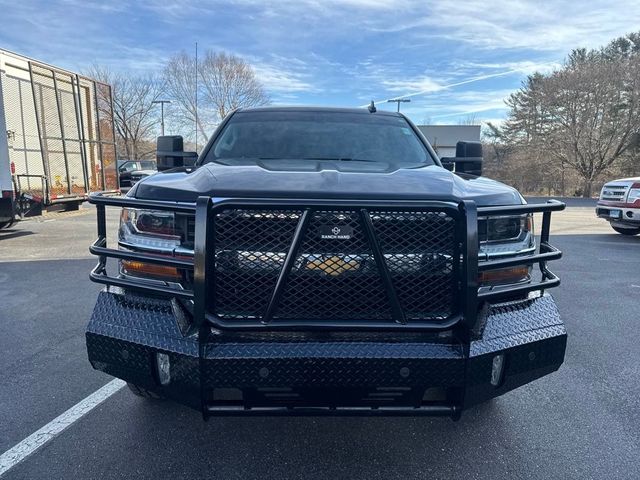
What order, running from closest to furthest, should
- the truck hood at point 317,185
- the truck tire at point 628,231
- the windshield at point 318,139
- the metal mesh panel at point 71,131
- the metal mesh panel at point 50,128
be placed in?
1. the truck hood at point 317,185
2. the windshield at point 318,139
3. the metal mesh panel at point 50,128
4. the metal mesh panel at point 71,131
5. the truck tire at point 628,231

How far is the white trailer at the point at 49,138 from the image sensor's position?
27.1ft

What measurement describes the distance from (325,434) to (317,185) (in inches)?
57.9

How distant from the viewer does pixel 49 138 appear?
9.42m

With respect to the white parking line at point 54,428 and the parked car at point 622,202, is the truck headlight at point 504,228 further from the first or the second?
the parked car at point 622,202

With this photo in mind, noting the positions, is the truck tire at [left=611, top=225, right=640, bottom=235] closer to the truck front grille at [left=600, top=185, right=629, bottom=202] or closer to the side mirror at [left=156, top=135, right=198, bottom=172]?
the truck front grille at [left=600, top=185, right=629, bottom=202]

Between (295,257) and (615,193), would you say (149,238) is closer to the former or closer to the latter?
(295,257)

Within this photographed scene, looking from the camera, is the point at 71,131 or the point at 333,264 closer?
the point at 333,264

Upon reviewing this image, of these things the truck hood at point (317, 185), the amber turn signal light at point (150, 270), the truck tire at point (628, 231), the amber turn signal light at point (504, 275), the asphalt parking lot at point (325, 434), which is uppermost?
the truck hood at point (317, 185)

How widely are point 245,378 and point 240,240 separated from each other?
22.9 inches

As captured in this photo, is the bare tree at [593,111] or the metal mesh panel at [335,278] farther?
the bare tree at [593,111]

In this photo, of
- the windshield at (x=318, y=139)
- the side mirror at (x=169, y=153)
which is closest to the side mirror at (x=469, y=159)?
the windshield at (x=318, y=139)

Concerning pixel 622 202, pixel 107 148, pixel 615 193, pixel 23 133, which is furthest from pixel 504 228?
pixel 107 148

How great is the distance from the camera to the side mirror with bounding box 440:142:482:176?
3773 mm

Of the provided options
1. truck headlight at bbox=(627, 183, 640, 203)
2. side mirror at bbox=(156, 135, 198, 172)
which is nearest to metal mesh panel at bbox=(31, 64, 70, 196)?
side mirror at bbox=(156, 135, 198, 172)
